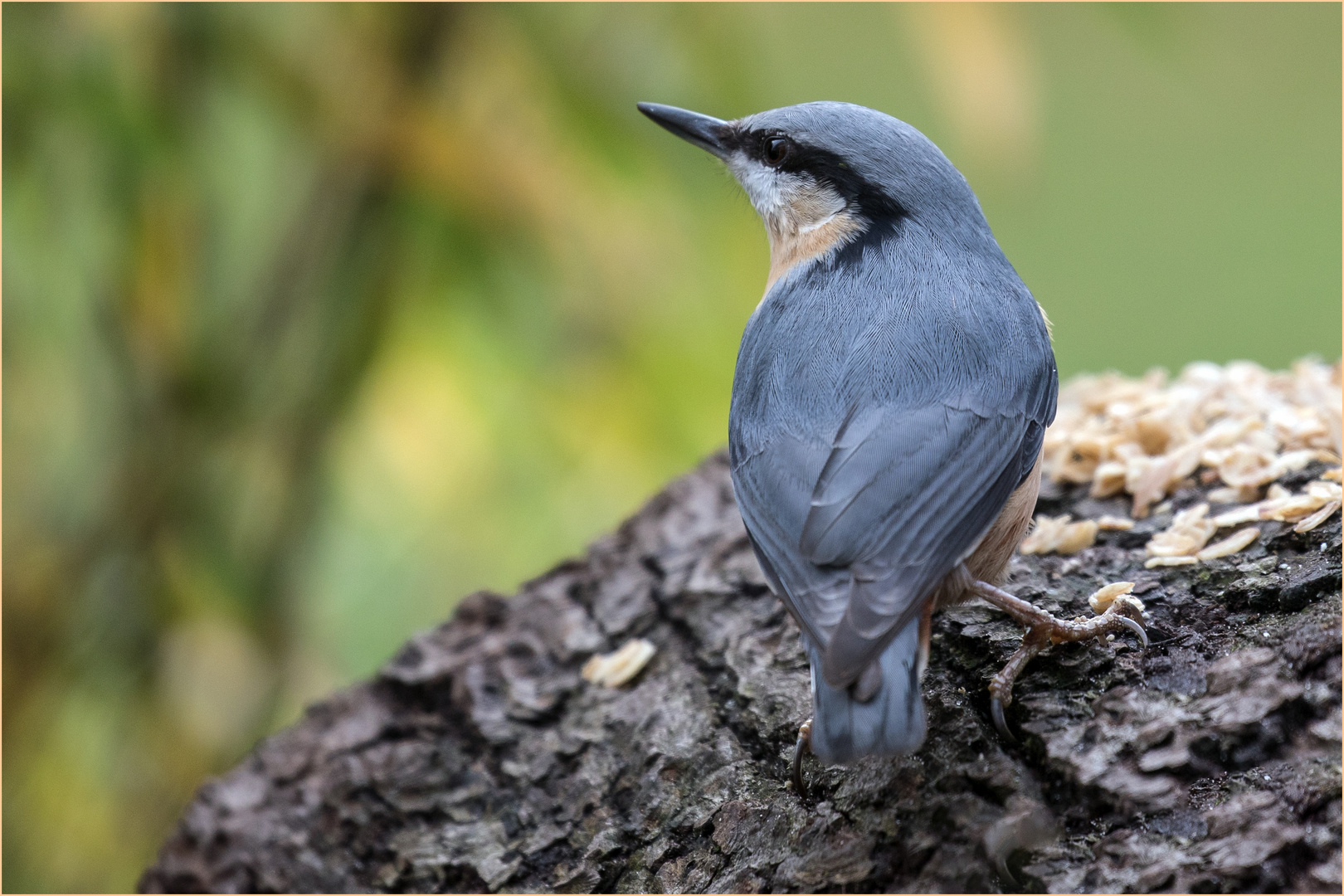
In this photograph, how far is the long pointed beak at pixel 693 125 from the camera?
2.72 metres

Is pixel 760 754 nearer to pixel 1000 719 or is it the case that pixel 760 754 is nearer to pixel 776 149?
pixel 1000 719

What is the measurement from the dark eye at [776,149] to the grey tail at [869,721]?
129cm

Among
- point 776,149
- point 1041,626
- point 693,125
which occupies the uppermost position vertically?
point 693,125

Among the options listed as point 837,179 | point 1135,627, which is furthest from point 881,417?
point 837,179

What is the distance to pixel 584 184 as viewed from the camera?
3.35 meters

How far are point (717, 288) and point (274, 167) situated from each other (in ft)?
4.27

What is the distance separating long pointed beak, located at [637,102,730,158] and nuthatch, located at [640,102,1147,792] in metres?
0.20

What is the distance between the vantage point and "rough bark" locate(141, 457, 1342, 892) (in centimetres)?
163

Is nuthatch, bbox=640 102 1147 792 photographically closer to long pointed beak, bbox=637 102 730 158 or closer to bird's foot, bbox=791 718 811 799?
bird's foot, bbox=791 718 811 799

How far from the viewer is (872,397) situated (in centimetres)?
191

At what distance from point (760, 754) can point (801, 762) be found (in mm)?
132

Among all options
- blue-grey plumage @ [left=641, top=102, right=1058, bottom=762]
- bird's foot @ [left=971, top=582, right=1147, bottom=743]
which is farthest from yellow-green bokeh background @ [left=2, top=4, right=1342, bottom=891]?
bird's foot @ [left=971, top=582, right=1147, bottom=743]

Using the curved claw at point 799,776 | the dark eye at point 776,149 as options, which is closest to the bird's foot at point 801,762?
the curved claw at point 799,776

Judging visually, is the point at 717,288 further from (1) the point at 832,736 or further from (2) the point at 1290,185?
(2) the point at 1290,185
